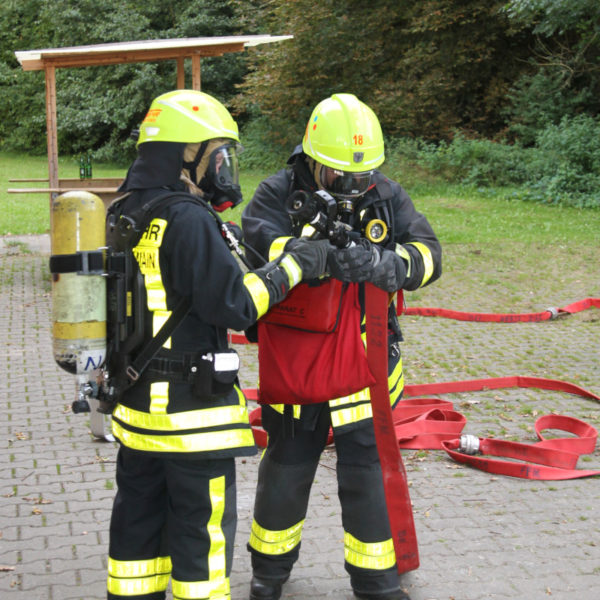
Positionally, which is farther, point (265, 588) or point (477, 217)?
point (477, 217)

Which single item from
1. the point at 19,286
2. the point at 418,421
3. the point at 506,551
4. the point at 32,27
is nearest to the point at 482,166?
the point at 19,286

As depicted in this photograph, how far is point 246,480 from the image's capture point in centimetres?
498

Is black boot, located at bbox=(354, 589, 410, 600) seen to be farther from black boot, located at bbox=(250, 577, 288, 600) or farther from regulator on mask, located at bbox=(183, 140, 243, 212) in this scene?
regulator on mask, located at bbox=(183, 140, 243, 212)

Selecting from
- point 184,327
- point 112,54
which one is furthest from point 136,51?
point 184,327

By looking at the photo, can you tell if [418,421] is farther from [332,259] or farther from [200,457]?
[200,457]

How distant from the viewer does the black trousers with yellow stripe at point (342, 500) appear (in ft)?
11.7

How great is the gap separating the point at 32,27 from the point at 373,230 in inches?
1418

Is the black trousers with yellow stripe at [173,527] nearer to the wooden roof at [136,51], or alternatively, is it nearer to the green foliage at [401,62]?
the wooden roof at [136,51]

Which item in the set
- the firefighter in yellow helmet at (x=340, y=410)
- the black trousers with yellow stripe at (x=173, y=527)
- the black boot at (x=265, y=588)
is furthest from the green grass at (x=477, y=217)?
the black trousers with yellow stripe at (x=173, y=527)

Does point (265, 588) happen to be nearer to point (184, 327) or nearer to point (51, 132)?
point (184, 327)

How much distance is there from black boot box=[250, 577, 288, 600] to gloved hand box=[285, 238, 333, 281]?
133 cm

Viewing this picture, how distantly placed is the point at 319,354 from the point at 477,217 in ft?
40.9

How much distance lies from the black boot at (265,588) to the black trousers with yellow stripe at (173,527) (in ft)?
1.80

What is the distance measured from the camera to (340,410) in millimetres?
3518
